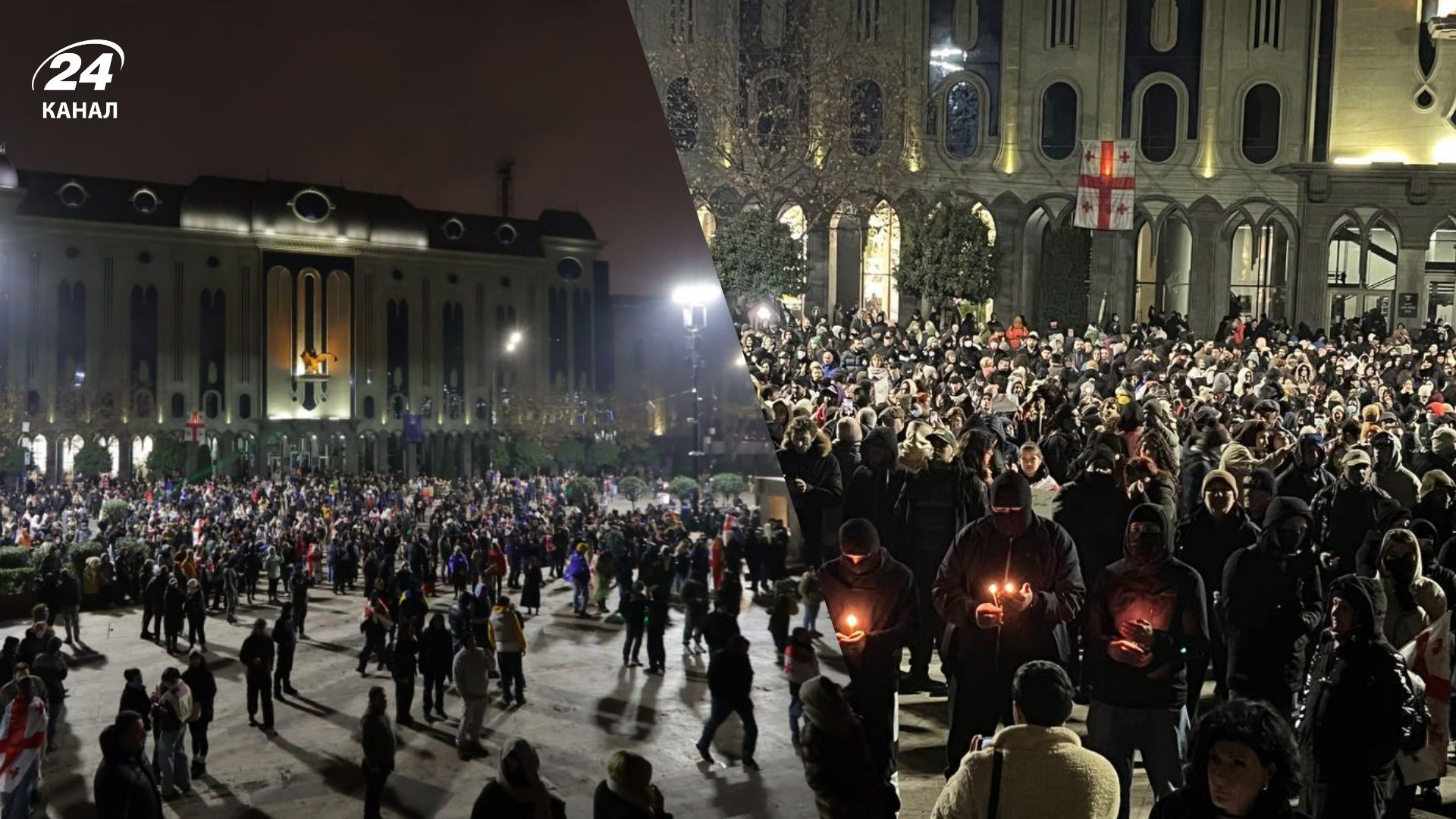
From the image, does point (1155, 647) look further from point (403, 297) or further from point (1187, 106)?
point (1187, 106)

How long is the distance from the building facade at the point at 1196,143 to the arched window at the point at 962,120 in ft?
0.22

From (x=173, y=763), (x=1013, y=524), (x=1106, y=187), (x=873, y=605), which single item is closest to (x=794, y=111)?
(x=1106, y=187)

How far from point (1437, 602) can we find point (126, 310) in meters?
7.90

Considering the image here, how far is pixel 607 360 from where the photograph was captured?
8.02 ft

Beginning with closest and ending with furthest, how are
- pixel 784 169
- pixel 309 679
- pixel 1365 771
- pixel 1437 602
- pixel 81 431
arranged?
pixel 309 679 < pixel 81 431 < pixel 1365 771 < pixel 1437 602 < pixel 784 169

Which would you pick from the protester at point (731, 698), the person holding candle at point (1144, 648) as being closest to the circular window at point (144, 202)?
the protester at point (731, 698)

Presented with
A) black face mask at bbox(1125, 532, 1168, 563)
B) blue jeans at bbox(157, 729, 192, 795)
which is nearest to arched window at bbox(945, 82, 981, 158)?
black face mask at bbox(1125, 532, 1168, 563)

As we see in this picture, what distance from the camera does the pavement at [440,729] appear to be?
205cm

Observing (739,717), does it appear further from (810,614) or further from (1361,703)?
(1361,703)

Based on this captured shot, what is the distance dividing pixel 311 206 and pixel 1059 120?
2217 inches

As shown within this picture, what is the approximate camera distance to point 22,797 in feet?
6.56

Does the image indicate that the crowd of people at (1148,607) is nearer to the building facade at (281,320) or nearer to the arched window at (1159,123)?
the building facade at (281,320)

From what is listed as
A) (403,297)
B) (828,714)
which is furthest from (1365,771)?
(403,297)

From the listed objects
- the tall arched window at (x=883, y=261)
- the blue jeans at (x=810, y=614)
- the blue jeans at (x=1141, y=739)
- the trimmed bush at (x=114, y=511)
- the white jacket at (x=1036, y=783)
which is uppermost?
the tall arched window at (x=883, y=261)
